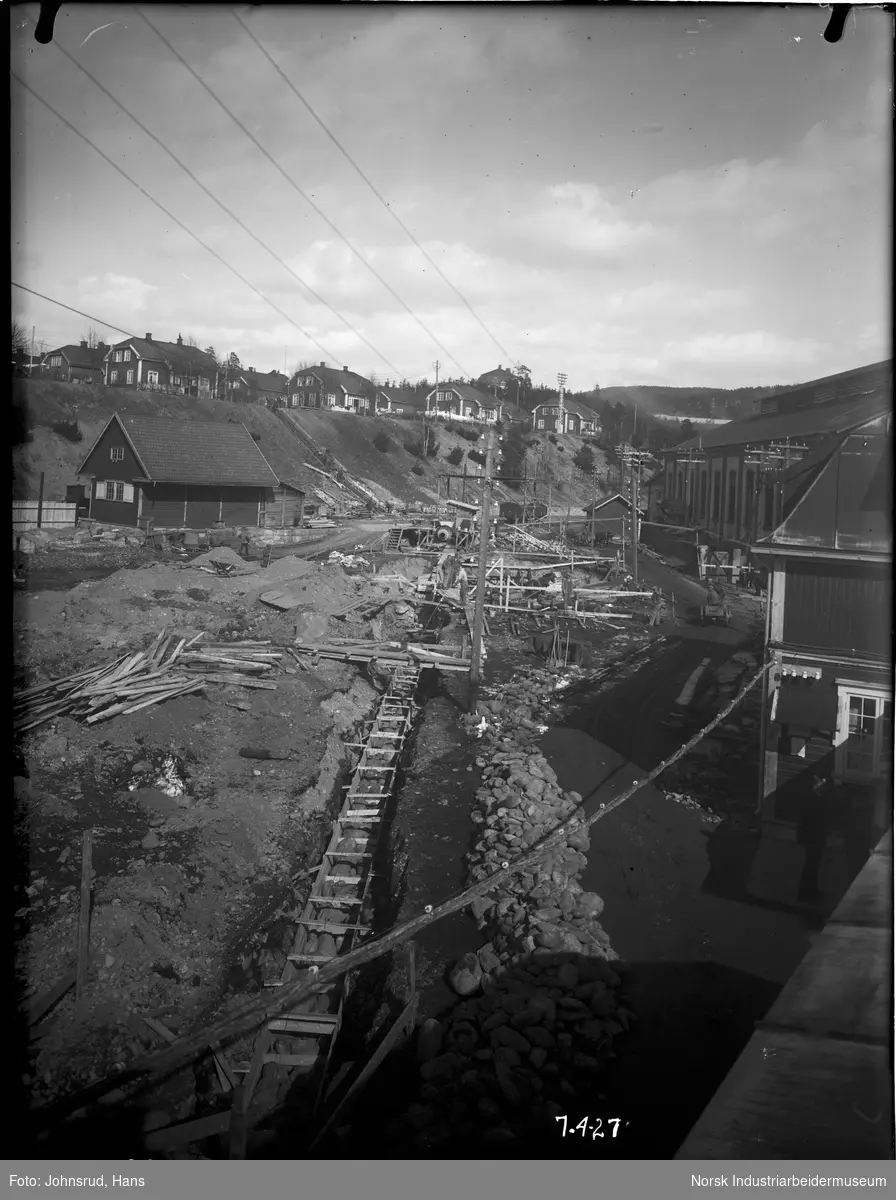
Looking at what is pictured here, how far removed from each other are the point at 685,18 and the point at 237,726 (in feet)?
26.6

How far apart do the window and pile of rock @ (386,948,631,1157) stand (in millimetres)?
7245

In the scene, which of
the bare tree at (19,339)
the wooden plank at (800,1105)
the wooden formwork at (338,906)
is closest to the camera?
the wooden plank at (800,1105)

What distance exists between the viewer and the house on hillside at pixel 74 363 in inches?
251

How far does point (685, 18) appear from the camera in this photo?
4312mm

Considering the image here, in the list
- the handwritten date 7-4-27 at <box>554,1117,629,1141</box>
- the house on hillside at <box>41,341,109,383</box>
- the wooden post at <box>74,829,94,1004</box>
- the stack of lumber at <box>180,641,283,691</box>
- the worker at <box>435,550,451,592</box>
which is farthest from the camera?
the worker at <box>435,550,451,592</box>

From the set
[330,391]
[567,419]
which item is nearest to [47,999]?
[567,419]

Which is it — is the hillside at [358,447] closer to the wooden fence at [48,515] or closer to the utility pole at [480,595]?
the wooden fence at [48,515]

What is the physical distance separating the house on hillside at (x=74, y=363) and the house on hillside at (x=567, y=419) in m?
16.8

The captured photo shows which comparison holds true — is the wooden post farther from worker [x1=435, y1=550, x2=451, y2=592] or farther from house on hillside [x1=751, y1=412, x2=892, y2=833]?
worker [x1=435, y1=550, x2=451, y2=592]

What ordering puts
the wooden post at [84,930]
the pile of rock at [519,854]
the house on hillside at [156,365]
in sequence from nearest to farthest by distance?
the wooden post at [84,930] < the pile of rock at [519,854] < the house on hillside at [156,365]

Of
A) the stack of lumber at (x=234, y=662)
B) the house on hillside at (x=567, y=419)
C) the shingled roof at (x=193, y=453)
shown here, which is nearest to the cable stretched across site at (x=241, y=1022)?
the stack of lumber at (x=234, y=662)

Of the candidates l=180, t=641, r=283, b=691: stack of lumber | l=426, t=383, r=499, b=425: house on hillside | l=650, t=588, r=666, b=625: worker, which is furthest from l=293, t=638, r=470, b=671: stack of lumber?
l=426, t=383, r=499, b=425: house on hillside

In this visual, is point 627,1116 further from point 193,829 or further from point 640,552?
point 640,552

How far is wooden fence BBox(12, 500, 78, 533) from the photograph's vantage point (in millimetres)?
6500
